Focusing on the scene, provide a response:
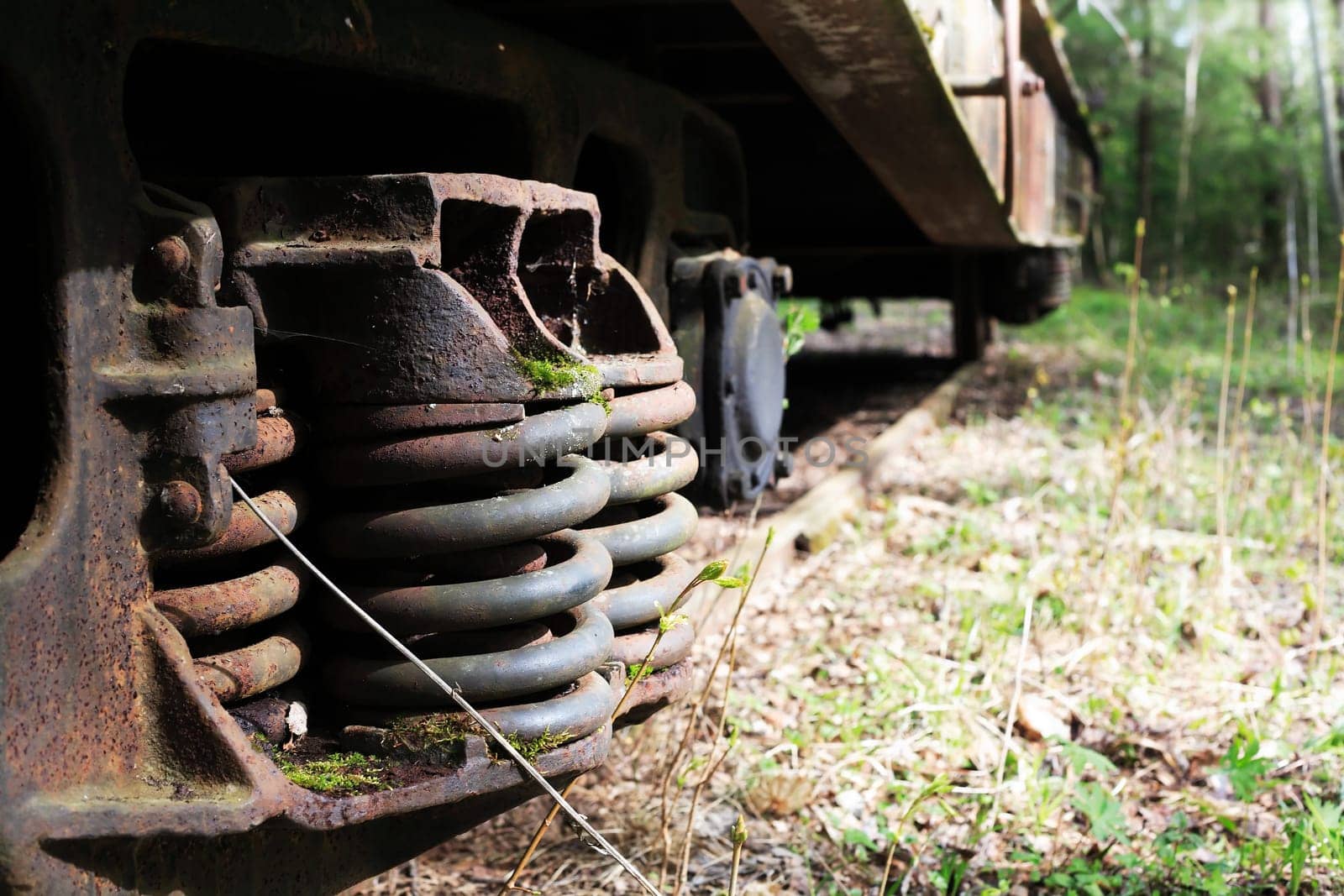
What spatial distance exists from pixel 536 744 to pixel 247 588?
1.26 feet

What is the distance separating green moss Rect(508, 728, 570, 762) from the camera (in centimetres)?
149

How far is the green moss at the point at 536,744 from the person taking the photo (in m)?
1.49

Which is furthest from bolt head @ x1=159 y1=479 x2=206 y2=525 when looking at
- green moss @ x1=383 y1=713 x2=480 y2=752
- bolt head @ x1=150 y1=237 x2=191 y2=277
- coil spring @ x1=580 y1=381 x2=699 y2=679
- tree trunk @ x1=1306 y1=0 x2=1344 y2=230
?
tree trunk @ x1=1306 y1=0 x2=1344 y2=230

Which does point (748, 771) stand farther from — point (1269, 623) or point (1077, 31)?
point (1077, 31)

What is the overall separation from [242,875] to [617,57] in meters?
2.16

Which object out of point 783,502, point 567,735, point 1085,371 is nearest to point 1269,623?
point 783,502

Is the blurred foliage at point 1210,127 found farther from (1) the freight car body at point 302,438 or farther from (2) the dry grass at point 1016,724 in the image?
(1) the freight car body at point 302,438

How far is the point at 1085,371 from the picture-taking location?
28.3 feet

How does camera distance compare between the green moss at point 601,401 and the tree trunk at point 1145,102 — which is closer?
the green moss at point 601,401

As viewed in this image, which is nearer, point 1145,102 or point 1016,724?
point 1016,724

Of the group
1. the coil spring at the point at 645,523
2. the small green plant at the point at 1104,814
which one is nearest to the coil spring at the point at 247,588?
the coil spring at the point at 645,523

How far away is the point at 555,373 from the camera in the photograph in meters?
1.58

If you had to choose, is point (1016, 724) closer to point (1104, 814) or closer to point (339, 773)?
point (1104, 814)

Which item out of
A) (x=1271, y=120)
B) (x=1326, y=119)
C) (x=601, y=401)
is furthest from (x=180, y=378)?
(x=1271, y=120)
